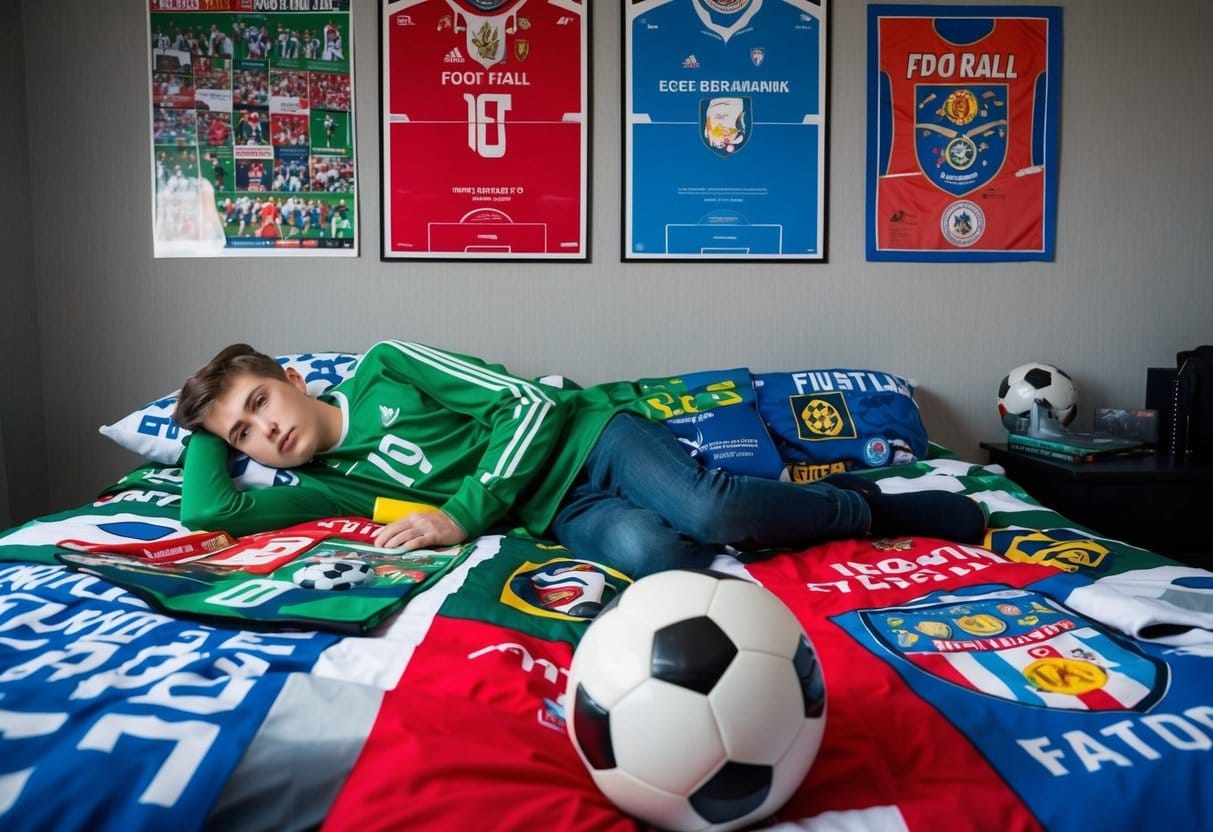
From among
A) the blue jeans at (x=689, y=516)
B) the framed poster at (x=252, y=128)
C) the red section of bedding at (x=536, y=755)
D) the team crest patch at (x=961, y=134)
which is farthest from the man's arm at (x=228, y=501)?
Answer: the team crest patch at (x=961, y=134)

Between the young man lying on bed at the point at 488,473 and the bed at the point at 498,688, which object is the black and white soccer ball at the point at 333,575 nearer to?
the bed at the point at 498,688

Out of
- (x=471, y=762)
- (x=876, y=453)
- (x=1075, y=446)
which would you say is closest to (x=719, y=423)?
(x=876, y=453)

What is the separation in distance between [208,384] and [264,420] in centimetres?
14

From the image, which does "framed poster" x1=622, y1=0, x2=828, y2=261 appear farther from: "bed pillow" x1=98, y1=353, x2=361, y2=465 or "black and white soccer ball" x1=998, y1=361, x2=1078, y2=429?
"bed pillow" x1=98, y1=353, x2=361, y2=465

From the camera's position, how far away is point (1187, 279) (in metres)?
2.34

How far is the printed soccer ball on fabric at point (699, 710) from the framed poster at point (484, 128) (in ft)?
5.82

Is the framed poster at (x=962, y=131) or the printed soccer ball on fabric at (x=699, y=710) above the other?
the framed poster at (x=962, y=131)

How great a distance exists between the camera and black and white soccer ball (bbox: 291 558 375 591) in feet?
3.54

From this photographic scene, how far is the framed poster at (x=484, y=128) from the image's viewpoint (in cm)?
219

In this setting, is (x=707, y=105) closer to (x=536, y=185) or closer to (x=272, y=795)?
(x=536, y=185)

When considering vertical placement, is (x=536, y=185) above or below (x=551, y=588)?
above

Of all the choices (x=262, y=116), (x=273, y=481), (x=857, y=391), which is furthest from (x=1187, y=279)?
(x=262, y=116)

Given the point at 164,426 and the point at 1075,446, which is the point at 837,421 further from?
the point at 164,426

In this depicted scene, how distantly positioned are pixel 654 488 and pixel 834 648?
0.59 m
